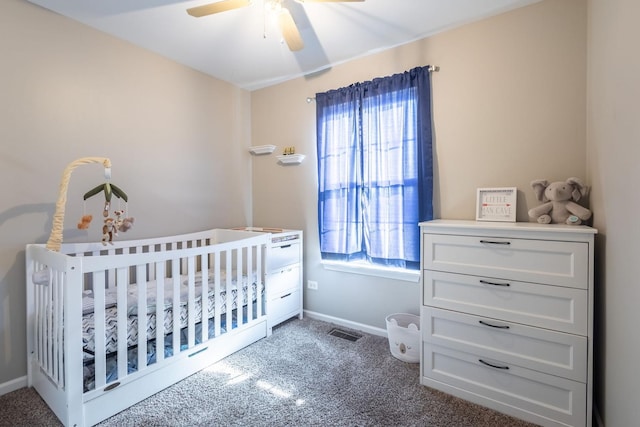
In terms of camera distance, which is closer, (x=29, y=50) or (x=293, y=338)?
(x=29, y=50)

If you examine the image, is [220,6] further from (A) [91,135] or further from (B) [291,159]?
(B) [291,159]

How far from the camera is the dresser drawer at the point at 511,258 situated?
4.77ft

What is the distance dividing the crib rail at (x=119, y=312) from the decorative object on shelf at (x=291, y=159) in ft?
3.24

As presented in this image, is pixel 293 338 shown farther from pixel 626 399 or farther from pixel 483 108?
pixel 483 108

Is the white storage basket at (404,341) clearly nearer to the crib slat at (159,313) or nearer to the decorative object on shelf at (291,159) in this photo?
the crib slat at (159,313)

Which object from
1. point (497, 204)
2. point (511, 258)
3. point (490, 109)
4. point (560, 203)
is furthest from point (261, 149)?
point (560, 203)

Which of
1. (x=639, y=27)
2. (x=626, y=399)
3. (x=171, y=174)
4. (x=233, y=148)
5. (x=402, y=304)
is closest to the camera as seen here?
(x=639, y=27)

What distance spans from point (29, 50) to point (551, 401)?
3.70 meters

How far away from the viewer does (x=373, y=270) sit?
→ 8.43 ft

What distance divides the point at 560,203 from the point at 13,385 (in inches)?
139

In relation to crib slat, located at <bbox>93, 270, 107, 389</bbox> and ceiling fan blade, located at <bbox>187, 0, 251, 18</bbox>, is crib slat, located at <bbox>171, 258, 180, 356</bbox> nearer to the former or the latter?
crib slat, located at <bbox>93, 270, 107, 389</bbox>

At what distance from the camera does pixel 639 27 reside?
3.25 ft

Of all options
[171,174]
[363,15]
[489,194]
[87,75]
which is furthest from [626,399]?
[87,75]

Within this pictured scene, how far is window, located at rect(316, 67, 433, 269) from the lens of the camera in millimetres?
2299
